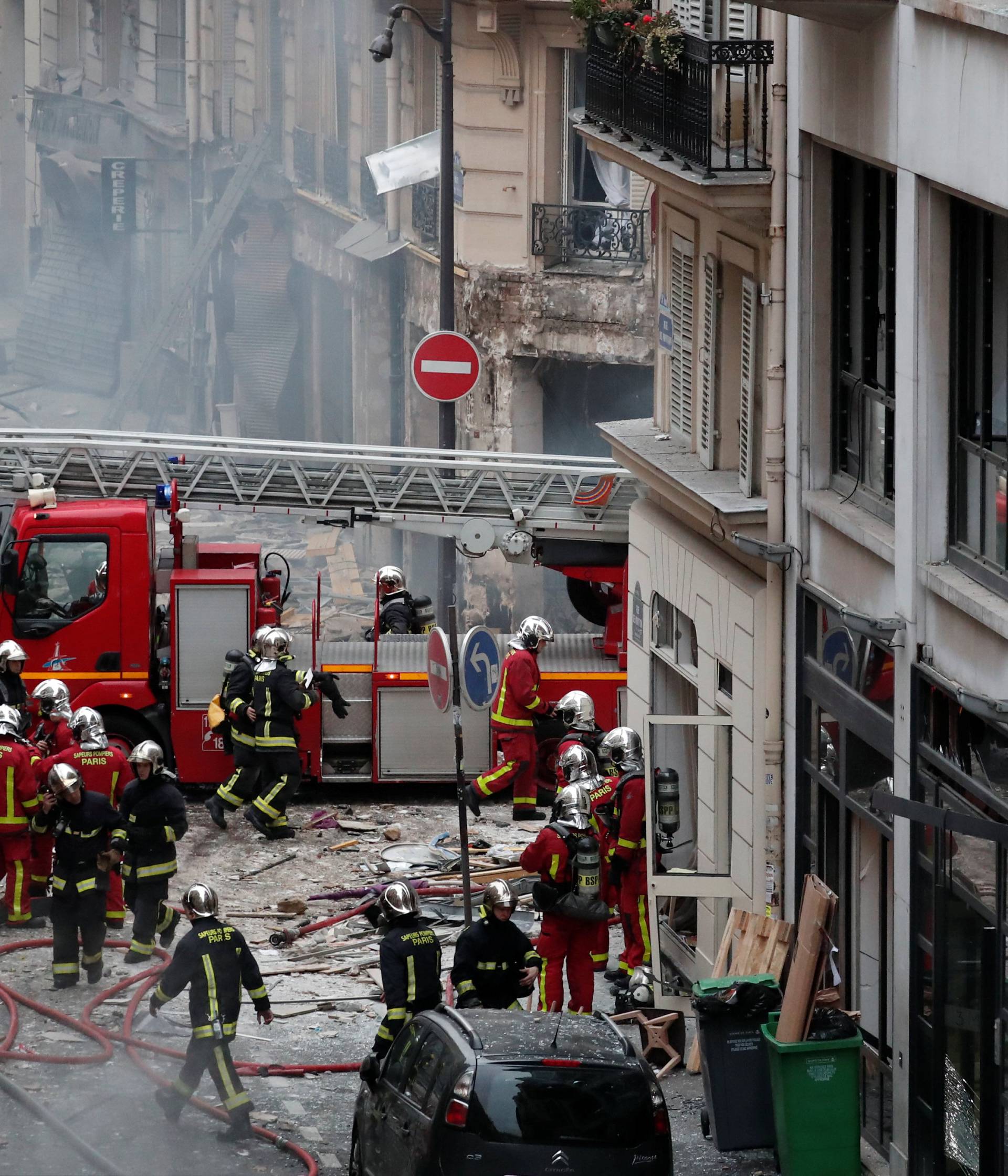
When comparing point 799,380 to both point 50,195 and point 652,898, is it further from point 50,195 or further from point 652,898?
point 50,195

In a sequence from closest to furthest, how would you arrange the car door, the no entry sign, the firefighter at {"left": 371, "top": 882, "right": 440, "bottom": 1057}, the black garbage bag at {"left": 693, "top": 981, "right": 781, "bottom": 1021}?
the car door → the black garbage bag at {"left": 693, "top": 981, "right": 781, "bottom": 1021} → the firefighter at {"left": 371, "top": 882, "right": 440, "bottom": 1057} → the no entry sign

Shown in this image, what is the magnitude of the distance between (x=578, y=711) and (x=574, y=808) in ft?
9.55

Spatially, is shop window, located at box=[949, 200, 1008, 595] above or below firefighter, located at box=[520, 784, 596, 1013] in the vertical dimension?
above

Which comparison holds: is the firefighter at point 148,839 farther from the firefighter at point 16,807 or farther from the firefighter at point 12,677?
the firefighter at point 12,677

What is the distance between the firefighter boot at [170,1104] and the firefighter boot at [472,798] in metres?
5.67

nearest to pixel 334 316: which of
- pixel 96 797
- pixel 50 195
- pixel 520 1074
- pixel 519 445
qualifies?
pixel 519 445

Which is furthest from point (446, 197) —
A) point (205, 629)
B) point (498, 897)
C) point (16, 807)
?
point (498, 897)

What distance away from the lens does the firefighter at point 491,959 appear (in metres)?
11.3

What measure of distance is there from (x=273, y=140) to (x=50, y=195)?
11.2 metres

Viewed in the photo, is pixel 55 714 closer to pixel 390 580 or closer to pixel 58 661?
pixel 58 661

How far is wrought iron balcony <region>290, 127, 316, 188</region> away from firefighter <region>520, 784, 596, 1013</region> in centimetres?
2181

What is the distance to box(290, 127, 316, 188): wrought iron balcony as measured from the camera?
108ft

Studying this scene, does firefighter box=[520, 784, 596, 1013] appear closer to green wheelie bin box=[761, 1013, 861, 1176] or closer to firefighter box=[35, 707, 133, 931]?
green wheelie bin box=[761, 1013, 861, 1176]

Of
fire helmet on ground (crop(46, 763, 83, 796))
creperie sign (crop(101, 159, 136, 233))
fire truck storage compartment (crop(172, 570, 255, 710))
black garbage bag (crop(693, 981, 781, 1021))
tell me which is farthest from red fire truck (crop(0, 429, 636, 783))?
creperie sign (crop(101, 159, 136, 233))
